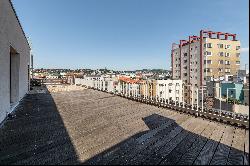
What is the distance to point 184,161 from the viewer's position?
3.27m

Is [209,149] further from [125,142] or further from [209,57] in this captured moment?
[209,57]

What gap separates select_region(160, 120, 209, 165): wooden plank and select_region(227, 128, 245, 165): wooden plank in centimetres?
72

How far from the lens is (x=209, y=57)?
63.6 m

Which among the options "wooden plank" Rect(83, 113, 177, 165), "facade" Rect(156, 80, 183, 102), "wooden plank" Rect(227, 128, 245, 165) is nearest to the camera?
"wooden plank" Rect(227, 128, 245, 165)

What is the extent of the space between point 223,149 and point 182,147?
717 mm

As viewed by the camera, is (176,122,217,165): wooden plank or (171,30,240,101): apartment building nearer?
(176,122,217,165): wooden plank

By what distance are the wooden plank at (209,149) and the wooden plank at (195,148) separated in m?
0.07

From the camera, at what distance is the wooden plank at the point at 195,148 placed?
327 cm

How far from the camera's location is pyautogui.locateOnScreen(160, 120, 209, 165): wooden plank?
330 cm

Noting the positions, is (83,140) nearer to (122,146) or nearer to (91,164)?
(122,146)

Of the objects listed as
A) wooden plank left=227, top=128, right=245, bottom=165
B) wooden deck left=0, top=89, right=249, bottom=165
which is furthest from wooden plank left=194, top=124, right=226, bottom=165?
wooden plank left=227, top=128, right=245, bottom=165

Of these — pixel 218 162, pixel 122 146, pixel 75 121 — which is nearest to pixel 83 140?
pixel 122 146

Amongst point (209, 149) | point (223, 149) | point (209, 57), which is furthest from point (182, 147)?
point (209, 57)

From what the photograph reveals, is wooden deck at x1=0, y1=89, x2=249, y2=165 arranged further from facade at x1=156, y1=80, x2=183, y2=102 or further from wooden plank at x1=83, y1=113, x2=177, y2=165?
facade at x1=156, y1=80, x2=183, y2=102
